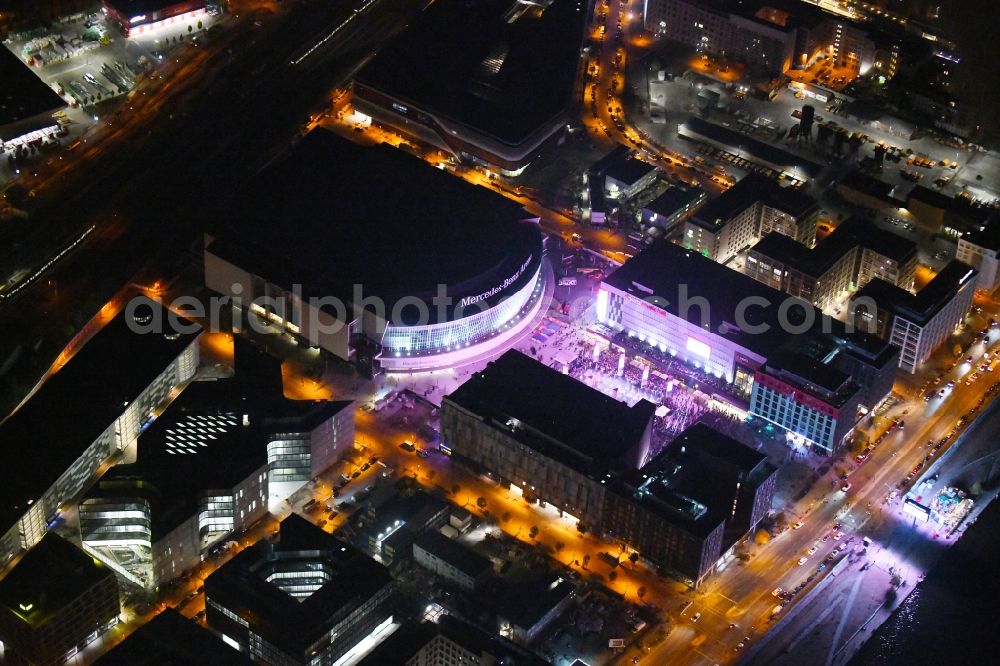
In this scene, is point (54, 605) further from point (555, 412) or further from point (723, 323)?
point (723, 323)

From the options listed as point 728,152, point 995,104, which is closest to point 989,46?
point 995,104

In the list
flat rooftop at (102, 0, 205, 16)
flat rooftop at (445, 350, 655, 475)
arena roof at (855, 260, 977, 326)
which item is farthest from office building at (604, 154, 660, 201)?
flat rooftop at (102, 0, 205, 16)

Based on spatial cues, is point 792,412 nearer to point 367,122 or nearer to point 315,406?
point 315,406

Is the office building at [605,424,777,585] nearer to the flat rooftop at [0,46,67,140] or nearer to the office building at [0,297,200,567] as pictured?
the office building at [0,297,200,567]

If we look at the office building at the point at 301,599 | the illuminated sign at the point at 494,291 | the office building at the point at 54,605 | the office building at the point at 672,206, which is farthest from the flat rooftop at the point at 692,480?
the office building at the point at 54,605

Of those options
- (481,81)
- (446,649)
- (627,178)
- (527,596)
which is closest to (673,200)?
(627,178)

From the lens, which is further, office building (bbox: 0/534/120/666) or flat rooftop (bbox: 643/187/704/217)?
flat rooftop (bbox: 643/187/704/217)

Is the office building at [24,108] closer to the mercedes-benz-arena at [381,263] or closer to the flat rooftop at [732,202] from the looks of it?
the mercedes-benz-arena at [381,263]
